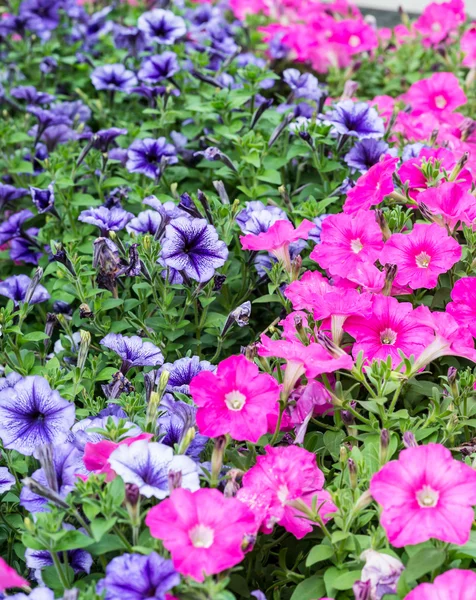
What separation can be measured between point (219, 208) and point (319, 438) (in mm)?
681

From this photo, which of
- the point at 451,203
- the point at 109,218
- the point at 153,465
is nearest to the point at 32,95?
the point at 109,218

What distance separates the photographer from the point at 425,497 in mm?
1284

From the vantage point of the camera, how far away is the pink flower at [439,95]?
9.39 ft

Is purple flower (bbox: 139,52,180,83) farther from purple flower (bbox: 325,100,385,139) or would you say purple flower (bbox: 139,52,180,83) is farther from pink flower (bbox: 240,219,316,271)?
pink flower (bbox: 240,219,316,271)

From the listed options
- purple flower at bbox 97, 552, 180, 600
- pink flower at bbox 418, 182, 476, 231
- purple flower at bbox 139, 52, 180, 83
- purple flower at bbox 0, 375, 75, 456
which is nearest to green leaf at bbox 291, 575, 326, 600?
purple flower at bbox 97, 552, 180, 600

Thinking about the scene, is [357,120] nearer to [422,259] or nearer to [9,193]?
[422,259]

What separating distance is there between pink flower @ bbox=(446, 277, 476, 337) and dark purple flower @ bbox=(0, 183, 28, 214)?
1503 millimetres

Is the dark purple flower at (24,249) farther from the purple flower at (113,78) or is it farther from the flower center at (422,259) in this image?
the flower center at (422,259)

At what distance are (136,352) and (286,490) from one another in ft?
1.84

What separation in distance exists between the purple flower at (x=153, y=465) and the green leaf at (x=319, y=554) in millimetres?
249

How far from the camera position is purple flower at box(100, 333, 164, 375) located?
1793 millimetres

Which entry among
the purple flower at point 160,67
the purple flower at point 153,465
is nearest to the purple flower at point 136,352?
the purple flower at point 153,465

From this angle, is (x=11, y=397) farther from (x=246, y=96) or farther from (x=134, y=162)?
(x=246, y=96)

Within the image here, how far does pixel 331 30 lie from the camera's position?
11.9ft
